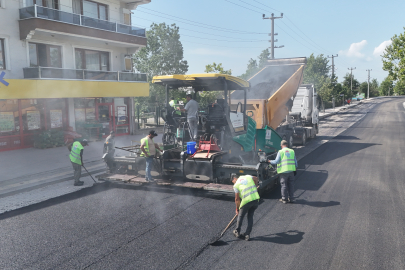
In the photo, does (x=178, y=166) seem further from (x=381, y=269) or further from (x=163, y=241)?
(x=381, y=269)

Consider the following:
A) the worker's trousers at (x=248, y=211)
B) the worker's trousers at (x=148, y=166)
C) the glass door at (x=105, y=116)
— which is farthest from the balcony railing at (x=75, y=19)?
the worker's trousers at (x=248, y=211)

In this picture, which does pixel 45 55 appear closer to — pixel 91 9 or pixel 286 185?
pixel 91 9

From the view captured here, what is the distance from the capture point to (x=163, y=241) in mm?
5938

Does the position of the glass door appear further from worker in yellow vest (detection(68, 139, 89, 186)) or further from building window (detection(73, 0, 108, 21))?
worker in yellow vest (detection(68, 139, 89, 186))

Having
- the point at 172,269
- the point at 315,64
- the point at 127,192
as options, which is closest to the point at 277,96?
the point at 127,192

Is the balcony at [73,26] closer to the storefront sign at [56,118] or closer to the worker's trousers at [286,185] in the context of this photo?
the storefront sign at [56,118]

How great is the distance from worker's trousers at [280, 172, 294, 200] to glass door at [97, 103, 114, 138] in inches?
558

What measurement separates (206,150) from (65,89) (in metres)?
10.9

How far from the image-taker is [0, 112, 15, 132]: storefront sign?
1569 cm

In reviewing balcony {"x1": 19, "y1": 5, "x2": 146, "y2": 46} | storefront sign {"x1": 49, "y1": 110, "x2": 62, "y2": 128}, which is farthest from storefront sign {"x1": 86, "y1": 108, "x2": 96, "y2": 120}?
balcony {"x1": 19, "y1": 5, "x2": 146, "y2": 46}

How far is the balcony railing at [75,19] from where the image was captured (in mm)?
15961

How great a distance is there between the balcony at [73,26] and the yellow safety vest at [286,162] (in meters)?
13.3

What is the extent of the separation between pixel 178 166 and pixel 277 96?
6.10 metres

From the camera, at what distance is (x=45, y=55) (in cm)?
1752
